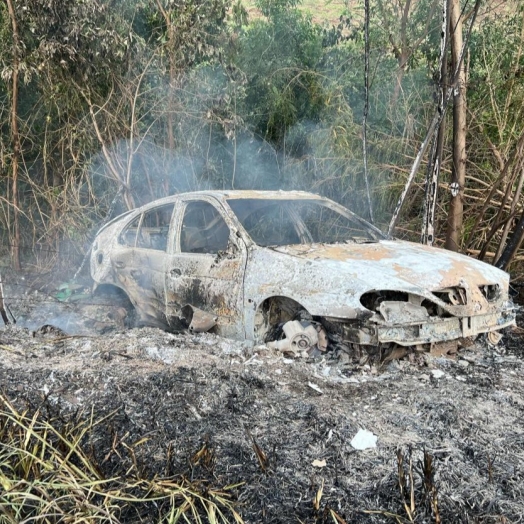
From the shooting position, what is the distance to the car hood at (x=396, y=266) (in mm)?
4223

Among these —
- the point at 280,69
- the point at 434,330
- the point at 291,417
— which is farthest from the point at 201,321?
the point at 280,69

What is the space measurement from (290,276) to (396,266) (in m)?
0.82

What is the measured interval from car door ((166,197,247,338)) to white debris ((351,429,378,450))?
169cm

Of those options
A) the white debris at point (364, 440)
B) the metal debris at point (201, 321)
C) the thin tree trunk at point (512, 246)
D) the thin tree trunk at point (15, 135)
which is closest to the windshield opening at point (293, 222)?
the metal debris at point (201, 321)

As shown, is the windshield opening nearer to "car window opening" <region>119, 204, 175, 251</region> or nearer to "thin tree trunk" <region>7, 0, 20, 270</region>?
"car window opening" <region>119, 204, 175, 251</region>

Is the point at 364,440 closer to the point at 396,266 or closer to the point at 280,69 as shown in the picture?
the point at 396,266

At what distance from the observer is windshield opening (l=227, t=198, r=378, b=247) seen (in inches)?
211

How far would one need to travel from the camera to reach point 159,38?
8.42 metres

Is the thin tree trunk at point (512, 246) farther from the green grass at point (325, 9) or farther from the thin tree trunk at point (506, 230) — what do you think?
the green grass at point (325, 9)

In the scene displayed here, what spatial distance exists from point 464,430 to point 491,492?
644mm

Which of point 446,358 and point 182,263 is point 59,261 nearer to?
point 182,263

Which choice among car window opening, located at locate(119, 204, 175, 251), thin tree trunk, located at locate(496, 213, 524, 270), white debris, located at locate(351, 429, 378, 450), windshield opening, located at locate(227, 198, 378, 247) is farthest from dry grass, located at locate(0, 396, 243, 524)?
thin tree trunk, located at locate(496, 213, 524, 270)

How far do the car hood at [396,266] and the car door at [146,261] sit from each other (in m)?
1.40

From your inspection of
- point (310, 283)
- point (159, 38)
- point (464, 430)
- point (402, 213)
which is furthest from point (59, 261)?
point (464, 430)
